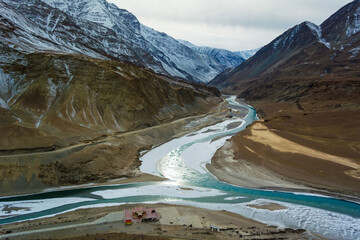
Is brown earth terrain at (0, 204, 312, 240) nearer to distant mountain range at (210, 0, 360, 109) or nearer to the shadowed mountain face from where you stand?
the shadowed mountain face

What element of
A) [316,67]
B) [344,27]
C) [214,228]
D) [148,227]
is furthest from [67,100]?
[344,27]

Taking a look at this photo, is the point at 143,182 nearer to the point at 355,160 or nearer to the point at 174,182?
the point at 174,182

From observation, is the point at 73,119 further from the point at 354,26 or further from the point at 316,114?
the point at 354,26

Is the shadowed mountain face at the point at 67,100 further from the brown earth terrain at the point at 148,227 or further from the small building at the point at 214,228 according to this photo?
the small building at the point at 214,228

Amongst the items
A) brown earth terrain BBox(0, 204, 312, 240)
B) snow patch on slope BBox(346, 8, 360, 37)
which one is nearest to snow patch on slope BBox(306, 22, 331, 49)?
snow patch on slope BBox(346, 8, 360, 37)

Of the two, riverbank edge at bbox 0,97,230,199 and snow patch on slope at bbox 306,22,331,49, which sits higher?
snow patch on slope at bbox 306,22,331,49

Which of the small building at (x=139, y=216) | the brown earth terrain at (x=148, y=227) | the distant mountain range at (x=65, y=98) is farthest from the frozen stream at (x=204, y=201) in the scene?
the distant mountain range at (x=65, y=98)
